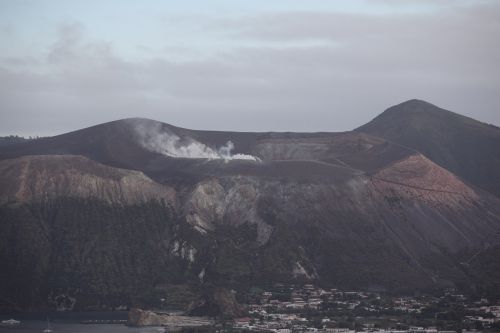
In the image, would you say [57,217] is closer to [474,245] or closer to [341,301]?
[341,301]

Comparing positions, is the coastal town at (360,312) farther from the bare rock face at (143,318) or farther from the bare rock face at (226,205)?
the bare rock face at (226,205)

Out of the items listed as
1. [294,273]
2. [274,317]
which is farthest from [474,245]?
[274,317]

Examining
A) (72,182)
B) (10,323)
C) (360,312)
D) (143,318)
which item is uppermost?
(72,182)

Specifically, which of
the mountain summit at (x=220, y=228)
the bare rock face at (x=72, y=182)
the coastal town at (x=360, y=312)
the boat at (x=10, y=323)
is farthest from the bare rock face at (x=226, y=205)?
the boat at (x=10, y=323)

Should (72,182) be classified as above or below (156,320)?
above

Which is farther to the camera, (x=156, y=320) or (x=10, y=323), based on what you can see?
(x=156, y=320)

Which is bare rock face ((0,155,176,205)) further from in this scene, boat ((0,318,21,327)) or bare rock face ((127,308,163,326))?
bare rock face ((127,308,163,326))

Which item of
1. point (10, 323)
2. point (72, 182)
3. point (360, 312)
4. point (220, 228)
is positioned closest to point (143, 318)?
point (10, 323)

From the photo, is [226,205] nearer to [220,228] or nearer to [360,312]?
[220,228]
